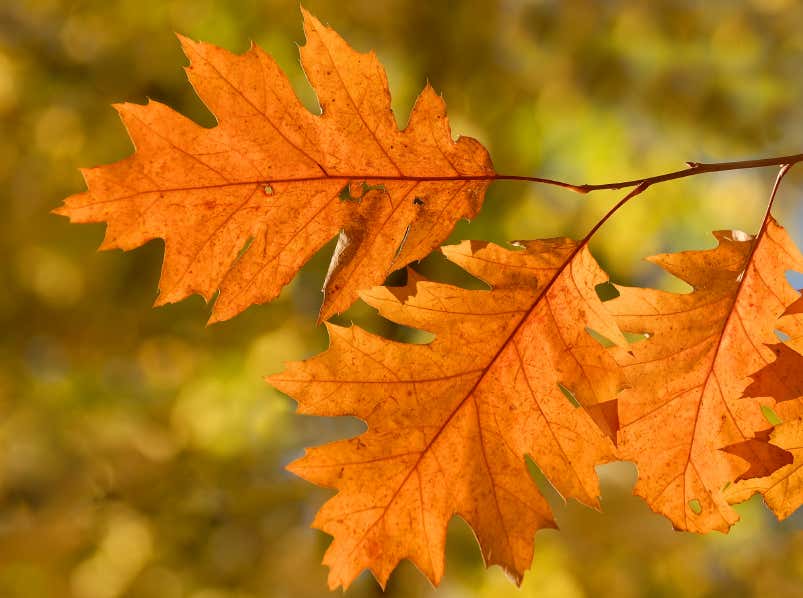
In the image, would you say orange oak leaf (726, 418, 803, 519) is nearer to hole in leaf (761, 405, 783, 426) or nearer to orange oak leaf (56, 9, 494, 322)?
hole in leaf (761, 405, 783, 426)

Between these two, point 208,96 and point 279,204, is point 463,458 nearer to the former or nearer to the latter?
point 279,204

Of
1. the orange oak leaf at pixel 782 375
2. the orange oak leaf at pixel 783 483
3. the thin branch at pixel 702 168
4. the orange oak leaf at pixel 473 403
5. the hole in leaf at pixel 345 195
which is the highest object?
the thin branch at pixel 702 168

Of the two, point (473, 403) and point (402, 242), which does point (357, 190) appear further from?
point (473, 403)

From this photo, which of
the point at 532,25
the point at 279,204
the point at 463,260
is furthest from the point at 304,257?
the point at 532,25

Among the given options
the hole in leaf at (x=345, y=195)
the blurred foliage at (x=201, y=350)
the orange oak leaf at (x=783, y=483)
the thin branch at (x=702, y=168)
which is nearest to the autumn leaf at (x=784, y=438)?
the orange oak leaf at (x=783, y=483)

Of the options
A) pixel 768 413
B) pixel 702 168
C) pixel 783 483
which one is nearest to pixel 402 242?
pixel 702 168

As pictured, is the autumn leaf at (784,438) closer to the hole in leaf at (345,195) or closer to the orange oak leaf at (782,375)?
the orange oak leaf at (782,375)
